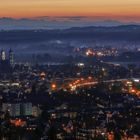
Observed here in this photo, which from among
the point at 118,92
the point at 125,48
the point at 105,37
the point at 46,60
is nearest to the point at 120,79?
the point at 118,92

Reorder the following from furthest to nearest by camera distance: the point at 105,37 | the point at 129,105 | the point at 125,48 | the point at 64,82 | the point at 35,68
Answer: the point at 105,37, the point at 125,48, the point at 35,68, the point at 64,82, the point at 129,105

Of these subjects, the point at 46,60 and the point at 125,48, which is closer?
the point at 46,60

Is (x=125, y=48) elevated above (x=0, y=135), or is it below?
below

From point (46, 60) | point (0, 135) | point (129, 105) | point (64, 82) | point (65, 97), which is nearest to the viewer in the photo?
point (0, 135)

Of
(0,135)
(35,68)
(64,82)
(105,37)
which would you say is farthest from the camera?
(105,37)

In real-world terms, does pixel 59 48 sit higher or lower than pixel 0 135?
lower

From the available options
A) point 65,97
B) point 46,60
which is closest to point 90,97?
point 65,97

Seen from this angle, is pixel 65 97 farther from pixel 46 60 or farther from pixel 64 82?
pixel 46 60

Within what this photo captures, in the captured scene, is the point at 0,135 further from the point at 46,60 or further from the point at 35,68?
the point at 46,60

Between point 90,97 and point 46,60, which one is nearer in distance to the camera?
point 90,97

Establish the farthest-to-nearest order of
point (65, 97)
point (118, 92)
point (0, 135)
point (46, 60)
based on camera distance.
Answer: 1. point (46, 60)
2. point (118, 92)
3. point (65, 97)
4. point (0, 135)
